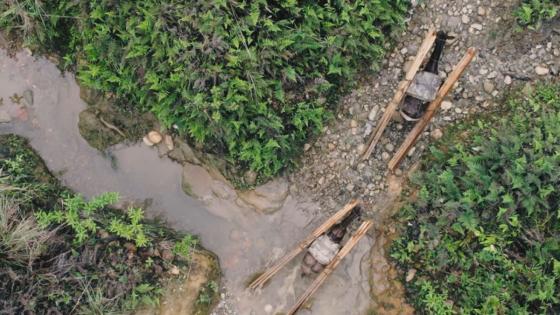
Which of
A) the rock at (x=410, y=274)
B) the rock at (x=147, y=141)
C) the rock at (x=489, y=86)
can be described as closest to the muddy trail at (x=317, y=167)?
the rock at (x=489, y=86)

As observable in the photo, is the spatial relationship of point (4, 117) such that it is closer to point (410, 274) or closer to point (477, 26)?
point (410, 274)

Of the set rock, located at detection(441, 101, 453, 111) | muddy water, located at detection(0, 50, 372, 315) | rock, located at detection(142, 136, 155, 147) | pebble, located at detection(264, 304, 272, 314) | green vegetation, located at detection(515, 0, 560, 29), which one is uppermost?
green vegetation, located at detection(515, 0, 560, 29)

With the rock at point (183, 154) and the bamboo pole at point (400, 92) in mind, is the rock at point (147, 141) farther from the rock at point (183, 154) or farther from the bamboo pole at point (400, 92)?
the bamboo pole at point (400, 92)

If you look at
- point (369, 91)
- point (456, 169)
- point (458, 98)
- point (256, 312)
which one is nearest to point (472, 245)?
point (456, 169)

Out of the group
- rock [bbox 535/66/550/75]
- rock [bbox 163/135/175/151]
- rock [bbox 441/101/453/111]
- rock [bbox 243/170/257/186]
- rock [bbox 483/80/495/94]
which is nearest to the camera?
rock [bbox 535/66/550/75]

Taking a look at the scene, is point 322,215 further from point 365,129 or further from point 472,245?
point 472,245

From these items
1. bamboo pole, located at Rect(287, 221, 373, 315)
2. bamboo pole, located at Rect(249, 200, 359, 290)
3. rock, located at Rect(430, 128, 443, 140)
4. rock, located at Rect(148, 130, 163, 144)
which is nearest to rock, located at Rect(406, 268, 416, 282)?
bamboo pole, located at Rect(287, 221, 373, 315)

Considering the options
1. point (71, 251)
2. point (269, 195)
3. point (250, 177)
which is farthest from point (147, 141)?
point (269, 195)

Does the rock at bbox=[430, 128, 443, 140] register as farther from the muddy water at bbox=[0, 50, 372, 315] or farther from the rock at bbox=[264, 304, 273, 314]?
the rock at bbox=[264, 304, 273, 314]
